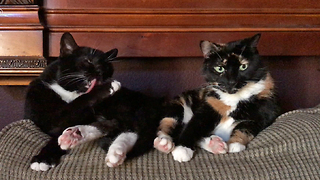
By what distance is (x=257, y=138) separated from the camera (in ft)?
2.77

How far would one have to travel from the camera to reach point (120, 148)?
29.2 inches

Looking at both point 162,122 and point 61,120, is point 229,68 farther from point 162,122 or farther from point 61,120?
point 61,120

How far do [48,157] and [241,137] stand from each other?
586mm

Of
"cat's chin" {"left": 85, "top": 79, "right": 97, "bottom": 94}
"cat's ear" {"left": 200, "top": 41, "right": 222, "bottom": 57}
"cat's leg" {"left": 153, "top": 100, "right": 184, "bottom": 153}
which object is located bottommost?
"cat's leg" {"left": 153, "top": 100, "right": 184, "bottom": 153}

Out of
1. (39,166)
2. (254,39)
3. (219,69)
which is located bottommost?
(39,166)

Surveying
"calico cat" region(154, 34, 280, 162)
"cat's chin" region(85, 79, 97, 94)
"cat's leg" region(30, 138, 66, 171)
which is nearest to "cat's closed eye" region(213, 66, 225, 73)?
"calico cat" region(154, 34, 280, 162)

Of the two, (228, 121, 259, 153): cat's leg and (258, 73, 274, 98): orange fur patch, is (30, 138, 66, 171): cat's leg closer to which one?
(228, 121, 259, 153): cat's leg

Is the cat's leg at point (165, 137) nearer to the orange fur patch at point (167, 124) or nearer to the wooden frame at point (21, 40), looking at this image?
the orange fur patch at point (167, 124)

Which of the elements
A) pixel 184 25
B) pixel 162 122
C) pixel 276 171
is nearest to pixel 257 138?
pixel 276 171

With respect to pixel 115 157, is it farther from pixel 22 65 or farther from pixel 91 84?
pixel 22 65

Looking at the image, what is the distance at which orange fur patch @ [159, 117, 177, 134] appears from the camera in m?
0.96

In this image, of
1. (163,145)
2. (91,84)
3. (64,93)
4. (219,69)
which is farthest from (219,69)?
(64,93)

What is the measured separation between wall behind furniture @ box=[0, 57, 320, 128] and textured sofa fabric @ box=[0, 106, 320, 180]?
552 mm

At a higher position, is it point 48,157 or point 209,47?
point 209,47
